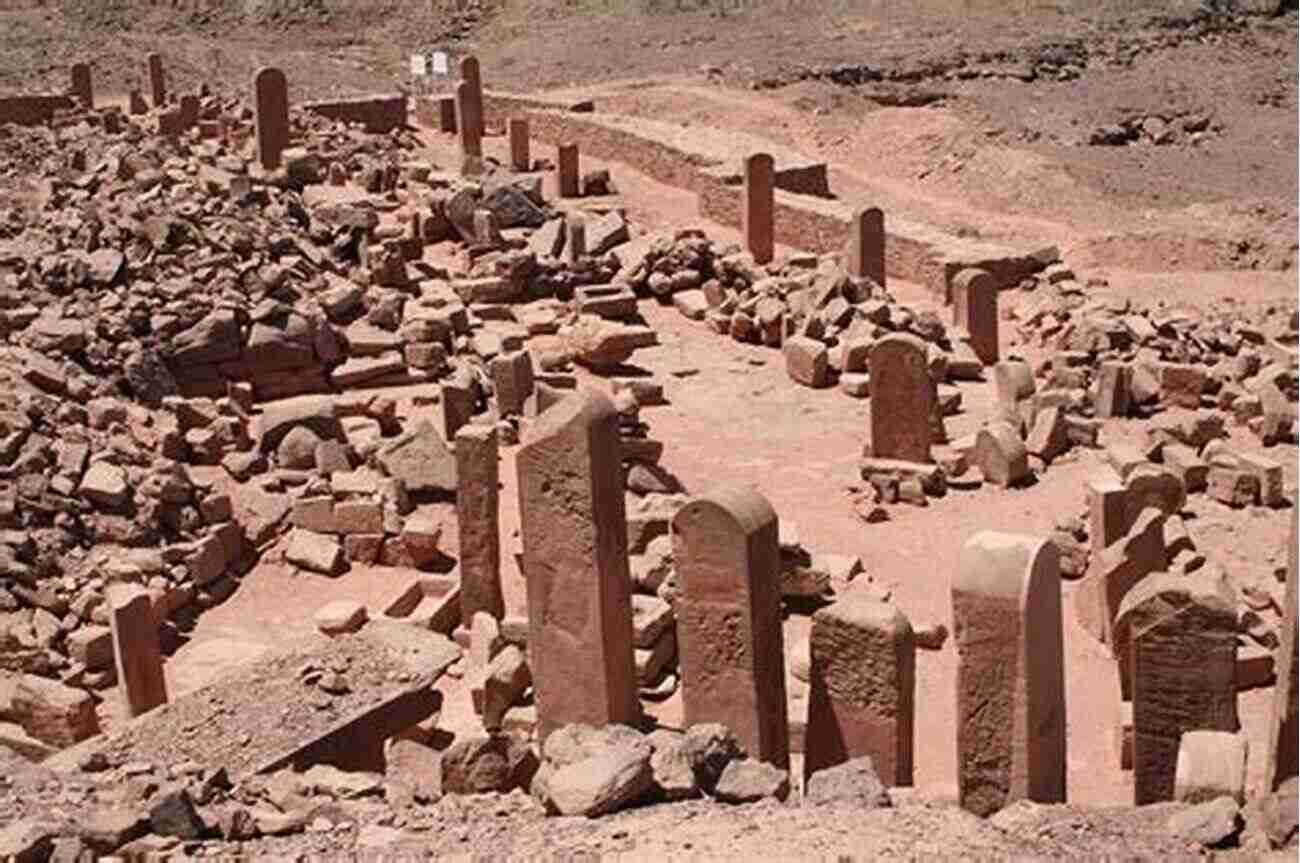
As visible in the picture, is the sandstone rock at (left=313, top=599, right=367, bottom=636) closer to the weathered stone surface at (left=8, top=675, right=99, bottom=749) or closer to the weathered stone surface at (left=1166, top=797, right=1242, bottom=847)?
the weathered stone surface at (left=8, top=675, right=99, bottom=749)

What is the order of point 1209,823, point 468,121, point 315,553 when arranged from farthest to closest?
point 468,121, point 315,553, point 1209,823

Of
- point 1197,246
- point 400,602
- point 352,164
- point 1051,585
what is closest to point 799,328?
point 1197,246

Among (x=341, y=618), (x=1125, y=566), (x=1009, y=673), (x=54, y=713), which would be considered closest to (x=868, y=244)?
(x=1125, y=566)

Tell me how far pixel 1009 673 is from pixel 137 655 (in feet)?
17.9

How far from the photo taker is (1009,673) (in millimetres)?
7711

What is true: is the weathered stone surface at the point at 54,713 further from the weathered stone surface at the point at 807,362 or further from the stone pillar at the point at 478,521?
the weathered stone surface at the point at 807,362

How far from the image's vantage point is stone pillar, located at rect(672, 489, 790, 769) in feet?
27.1

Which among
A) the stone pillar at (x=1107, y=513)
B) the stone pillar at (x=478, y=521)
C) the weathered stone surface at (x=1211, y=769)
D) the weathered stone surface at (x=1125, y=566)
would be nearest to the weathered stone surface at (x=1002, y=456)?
the stone pillar at (x=1107, y=513)

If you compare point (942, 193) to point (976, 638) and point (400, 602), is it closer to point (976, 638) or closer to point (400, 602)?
point (400, 602)

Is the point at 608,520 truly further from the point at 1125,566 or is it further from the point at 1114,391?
the point at 1114,391

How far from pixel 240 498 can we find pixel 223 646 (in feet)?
8.32

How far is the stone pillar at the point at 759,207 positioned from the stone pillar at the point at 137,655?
1299 cm

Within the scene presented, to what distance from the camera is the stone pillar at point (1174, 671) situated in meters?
8.08

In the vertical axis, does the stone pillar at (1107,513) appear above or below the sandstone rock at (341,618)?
above
